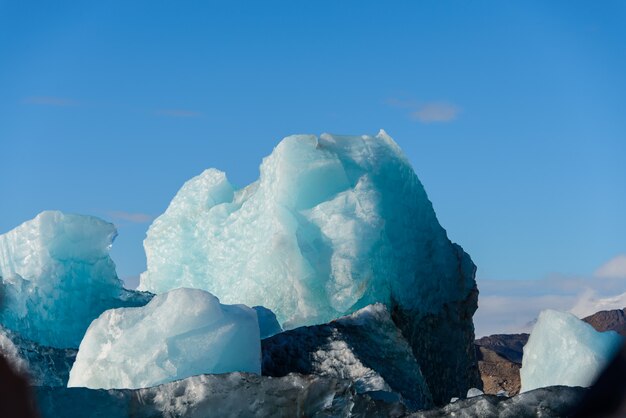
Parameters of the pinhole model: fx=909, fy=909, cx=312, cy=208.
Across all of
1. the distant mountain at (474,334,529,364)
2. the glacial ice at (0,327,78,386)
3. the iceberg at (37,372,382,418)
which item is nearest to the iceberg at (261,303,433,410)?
the glacial ice at (0,327,78,386)

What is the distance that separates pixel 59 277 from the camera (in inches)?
264

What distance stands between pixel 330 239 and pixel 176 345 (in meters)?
2.54

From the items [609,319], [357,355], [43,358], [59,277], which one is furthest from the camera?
[609,319]

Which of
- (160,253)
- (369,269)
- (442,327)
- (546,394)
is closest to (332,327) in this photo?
(369,269)

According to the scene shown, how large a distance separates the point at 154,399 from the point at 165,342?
3.04ft

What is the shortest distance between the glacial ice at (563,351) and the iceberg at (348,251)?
1.63 meters

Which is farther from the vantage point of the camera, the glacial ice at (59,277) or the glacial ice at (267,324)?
the glacial ice at (59,277)

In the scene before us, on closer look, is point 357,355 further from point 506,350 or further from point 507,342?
point 507,342

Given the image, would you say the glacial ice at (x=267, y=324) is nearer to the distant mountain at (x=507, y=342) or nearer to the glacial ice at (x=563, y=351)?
the glacial ice at (x=563, y=351)

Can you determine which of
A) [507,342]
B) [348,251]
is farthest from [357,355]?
[507,342]

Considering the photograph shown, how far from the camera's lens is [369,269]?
6.49 metres

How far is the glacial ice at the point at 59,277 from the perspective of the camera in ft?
21.4

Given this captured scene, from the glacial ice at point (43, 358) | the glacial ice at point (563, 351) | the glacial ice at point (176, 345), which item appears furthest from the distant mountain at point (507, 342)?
the glacial ice at point (176, 345)

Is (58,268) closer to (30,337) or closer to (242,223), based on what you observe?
(30,337)
